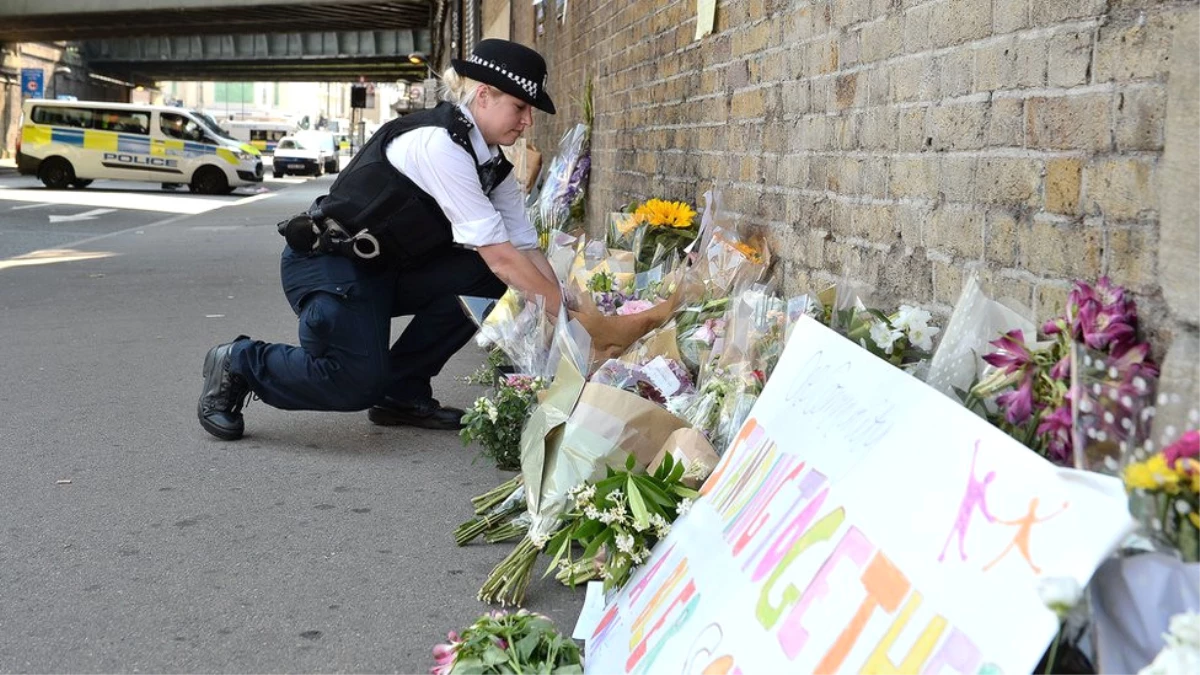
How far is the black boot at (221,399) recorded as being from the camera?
523 cm

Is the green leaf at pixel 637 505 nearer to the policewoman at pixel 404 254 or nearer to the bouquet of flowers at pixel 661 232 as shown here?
the policewoman at pixel 404 254

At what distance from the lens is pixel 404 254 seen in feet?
16.5

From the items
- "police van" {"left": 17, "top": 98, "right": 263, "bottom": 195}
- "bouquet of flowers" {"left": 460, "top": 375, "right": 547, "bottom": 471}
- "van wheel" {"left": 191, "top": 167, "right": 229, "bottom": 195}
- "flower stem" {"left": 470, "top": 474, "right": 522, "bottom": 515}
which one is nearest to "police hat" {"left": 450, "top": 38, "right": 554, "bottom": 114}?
"bouquet of flowers" {"left": 460, "top": 375, "right": 547, "bottom": 471}

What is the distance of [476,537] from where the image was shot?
4.06 meters

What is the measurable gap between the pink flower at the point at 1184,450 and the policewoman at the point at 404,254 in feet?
9.34

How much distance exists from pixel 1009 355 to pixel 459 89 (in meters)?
2.87

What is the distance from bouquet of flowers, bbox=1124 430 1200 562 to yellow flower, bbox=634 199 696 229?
4.14 meters

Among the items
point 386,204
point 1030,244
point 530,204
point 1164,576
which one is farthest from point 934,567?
point 530,204

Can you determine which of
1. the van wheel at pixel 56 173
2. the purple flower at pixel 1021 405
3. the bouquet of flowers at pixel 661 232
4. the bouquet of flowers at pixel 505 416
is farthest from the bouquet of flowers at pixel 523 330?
the van wheel at pixel 56 173

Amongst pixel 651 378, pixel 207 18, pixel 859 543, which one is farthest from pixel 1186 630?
pixel 207 18

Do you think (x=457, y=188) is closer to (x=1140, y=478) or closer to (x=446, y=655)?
(x=446, y=655)

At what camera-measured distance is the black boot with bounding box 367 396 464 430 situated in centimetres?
562

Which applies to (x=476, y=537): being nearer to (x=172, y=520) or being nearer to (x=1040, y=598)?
(x=172, y=520)

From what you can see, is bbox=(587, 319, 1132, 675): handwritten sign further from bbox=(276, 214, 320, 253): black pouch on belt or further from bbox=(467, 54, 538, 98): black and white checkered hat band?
bbox=(276, 214, 320, 253): black pouch on belt
